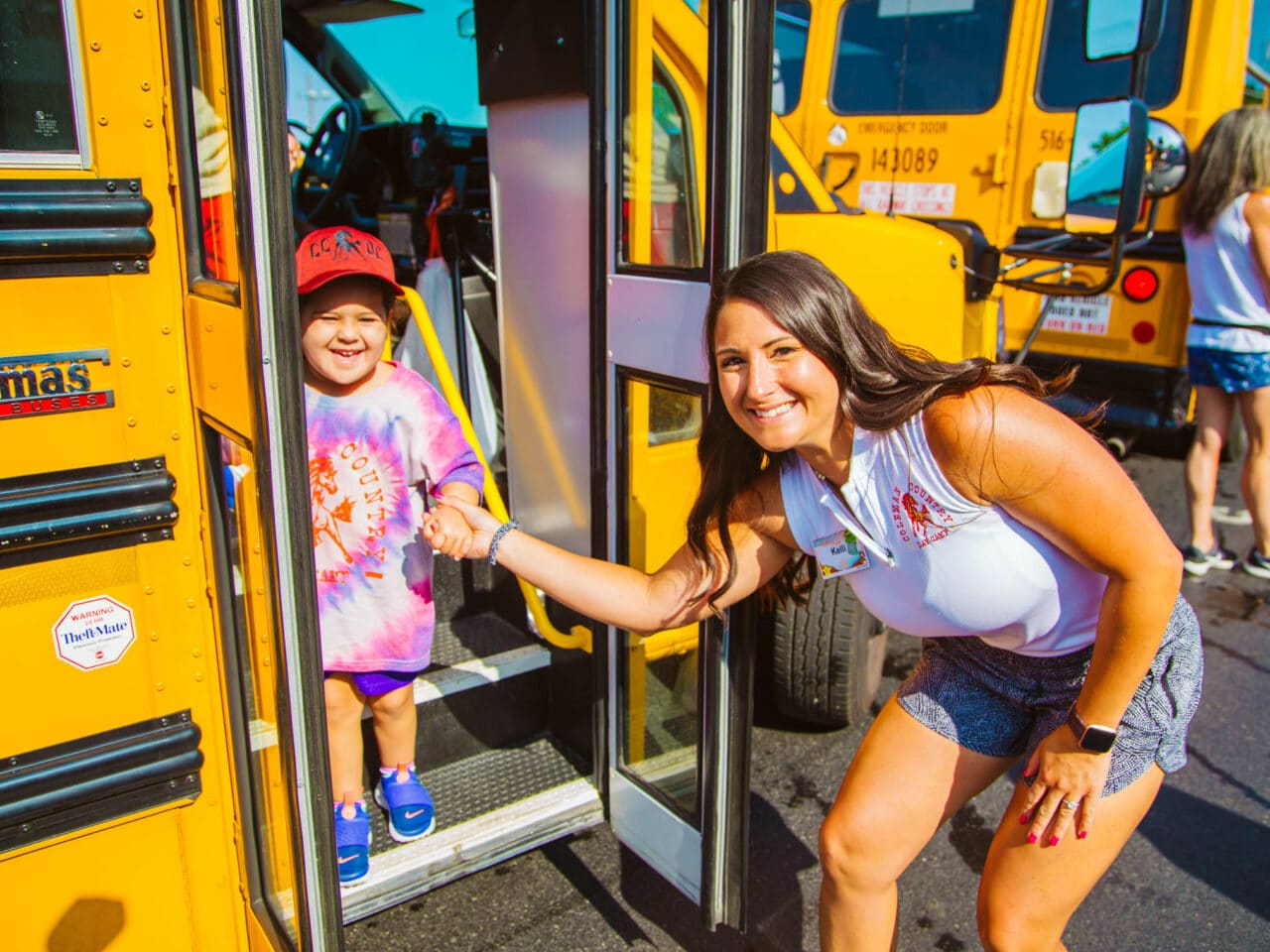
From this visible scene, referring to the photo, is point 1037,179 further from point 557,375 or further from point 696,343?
point 696,343

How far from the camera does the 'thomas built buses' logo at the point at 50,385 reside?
144 cm

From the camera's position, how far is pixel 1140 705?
166 centimetres

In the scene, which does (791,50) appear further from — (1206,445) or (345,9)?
(1206,445)

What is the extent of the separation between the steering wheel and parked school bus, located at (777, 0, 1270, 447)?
2051 millimetres

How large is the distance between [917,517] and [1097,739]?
42 cm

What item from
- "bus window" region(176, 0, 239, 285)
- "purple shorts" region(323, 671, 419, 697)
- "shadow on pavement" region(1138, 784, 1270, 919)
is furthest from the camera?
"shadow on pavement" region(1138, 784, 1270, 919)

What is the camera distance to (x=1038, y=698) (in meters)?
1.75

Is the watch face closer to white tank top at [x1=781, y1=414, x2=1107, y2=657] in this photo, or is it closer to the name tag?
white tank top at [x1=781, y1=414, x2=1107, y2=657]

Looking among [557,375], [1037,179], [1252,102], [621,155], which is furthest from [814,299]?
[1252,102]

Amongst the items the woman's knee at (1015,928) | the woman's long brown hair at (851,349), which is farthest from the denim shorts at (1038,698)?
the woman's long brown hair at (851,349)

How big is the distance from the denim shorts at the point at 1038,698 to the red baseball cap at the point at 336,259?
127cm

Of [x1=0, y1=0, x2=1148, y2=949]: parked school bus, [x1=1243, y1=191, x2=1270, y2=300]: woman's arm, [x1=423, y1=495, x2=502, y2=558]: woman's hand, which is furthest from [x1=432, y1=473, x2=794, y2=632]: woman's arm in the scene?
[x1=1243, y1=191, x2=1270, y2=300]: woman's arm

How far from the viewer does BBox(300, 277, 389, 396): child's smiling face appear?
2.02 m

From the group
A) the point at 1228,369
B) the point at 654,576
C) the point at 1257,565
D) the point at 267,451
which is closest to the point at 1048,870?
the point at 654,576
